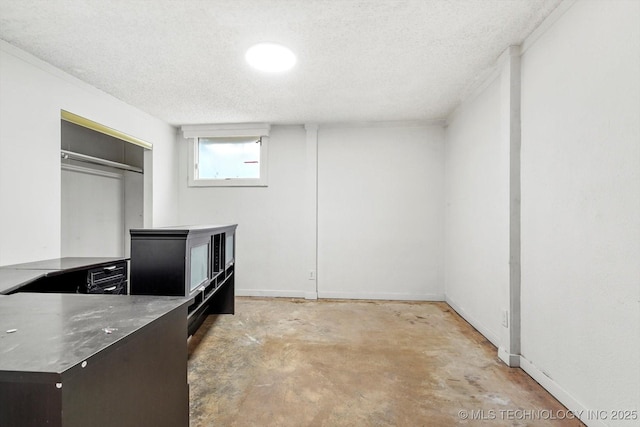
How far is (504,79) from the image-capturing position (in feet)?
8.20

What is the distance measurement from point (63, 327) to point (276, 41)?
87.1 inches

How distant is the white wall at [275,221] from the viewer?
4536mm

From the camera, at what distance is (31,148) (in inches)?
97.3

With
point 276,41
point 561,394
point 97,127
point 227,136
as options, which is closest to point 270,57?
point 276,41

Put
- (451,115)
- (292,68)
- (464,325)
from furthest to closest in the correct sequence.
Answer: (451,115) < (464,325) < (292,68)

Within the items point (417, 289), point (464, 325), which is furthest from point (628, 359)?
point (417, 289)

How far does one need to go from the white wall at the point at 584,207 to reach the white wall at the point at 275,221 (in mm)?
2923

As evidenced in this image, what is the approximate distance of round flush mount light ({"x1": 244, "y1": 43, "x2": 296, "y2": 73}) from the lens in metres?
2.39

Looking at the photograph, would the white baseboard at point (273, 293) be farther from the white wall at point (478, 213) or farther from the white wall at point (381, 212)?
the white wall at point (478, 213)

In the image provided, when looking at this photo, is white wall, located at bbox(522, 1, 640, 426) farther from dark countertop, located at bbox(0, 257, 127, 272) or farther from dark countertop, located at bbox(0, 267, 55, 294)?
dark countertop, located at bbox(0, 257, 127, 272)

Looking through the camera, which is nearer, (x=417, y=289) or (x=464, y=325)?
(x=464, y=325)

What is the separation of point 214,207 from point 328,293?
2.22 m

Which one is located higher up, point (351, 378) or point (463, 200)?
point (463, 200)

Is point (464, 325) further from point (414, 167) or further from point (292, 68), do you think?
point (292, 68)
